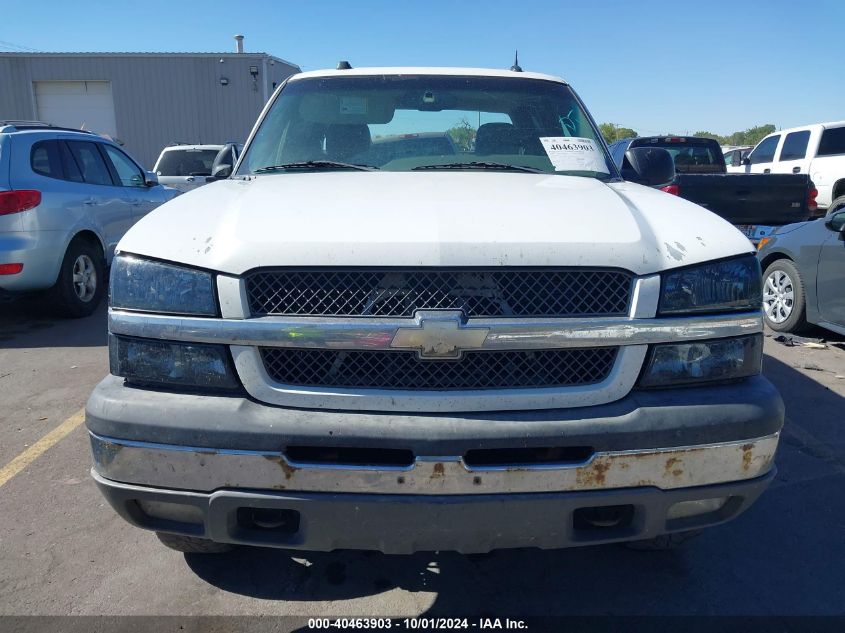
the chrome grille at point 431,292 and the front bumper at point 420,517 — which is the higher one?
the chrome grille at point 431,292

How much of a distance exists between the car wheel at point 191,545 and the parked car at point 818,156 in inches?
Result: 501

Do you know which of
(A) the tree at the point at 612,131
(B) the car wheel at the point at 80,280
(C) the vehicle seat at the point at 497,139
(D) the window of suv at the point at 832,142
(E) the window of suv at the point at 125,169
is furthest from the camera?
(A) the tree at the point at 612,131

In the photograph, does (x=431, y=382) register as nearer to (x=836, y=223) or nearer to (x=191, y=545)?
(x=191, y=545)

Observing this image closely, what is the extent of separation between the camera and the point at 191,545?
2484 mm

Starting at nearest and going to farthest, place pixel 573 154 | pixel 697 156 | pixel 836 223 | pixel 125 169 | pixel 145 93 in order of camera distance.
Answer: pixel 573 154, pixel 836 223, pixel 125 169, pixel 697 156, pixel 145 93

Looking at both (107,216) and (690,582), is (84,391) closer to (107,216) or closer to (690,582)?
(107,216)

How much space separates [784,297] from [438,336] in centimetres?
560

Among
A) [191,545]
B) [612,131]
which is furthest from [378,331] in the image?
[612,131]

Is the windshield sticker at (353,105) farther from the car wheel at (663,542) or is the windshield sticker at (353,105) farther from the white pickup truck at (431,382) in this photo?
the car wheel at (663,542)

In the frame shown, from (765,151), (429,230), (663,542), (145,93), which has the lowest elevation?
(663,542)

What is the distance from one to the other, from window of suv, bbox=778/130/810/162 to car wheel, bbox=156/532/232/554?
565 inches

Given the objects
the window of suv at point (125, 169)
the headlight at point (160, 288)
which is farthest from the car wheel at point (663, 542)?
the window of suv at point (125, 169)

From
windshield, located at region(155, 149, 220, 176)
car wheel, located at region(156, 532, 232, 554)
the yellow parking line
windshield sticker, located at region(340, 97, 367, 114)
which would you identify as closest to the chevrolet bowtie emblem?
car wheel, located at region(156, 532, 232, 554)

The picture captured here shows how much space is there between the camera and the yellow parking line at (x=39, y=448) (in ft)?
11.5
